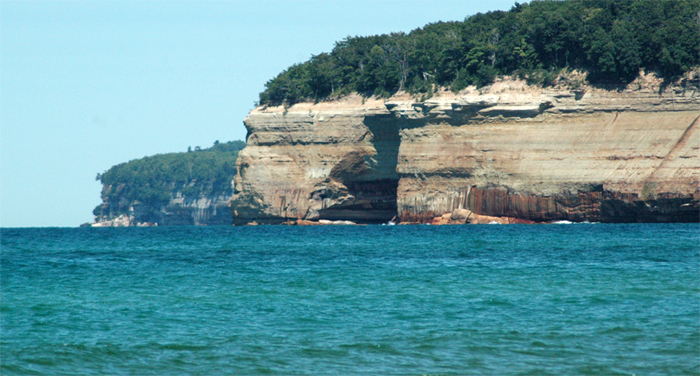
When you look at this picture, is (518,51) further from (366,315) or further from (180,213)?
(180,213)

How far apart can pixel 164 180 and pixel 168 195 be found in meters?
6.23

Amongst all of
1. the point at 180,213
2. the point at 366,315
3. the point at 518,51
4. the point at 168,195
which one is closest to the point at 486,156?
the point at 518,51

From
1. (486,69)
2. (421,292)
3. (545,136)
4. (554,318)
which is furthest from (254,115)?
(554,318)

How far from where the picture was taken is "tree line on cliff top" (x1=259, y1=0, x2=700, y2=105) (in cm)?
5453

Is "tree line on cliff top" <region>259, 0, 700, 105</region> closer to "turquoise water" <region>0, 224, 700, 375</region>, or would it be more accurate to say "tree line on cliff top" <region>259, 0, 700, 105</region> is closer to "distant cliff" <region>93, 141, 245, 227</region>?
"turquoise water" <region>0, 224, 700, 375</region>

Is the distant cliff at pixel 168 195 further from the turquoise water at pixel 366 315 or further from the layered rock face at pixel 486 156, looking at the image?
the turquoise water at pixel 366 315

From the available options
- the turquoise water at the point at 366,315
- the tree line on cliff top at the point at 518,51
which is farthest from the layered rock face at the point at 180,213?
the turquoise water at the point at 366,315

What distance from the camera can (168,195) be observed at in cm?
16488

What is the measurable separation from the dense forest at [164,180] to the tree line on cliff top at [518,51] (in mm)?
90750

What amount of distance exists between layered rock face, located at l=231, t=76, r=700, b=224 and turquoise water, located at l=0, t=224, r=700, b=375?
24.7 m

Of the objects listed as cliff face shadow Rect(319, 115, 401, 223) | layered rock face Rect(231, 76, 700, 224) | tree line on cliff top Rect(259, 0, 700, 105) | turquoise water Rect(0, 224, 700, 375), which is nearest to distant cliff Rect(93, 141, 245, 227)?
tree line on cliff top Rect(259, 0, 700, 105)

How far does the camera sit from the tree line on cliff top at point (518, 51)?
54.5m

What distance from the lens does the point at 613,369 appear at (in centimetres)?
1162

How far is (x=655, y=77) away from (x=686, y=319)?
142 feet
